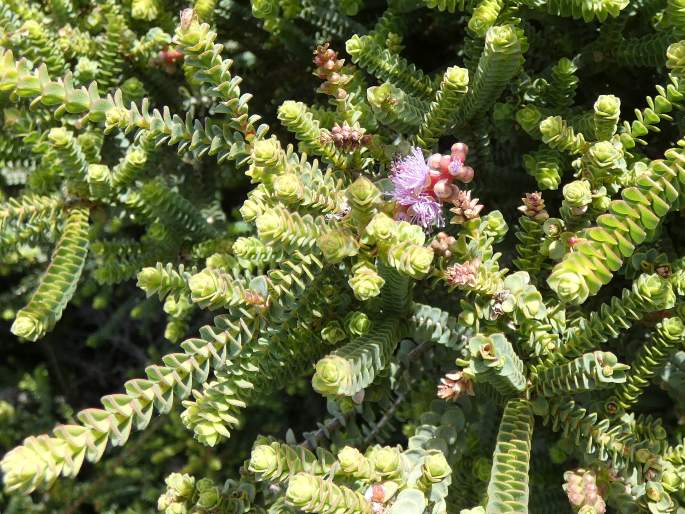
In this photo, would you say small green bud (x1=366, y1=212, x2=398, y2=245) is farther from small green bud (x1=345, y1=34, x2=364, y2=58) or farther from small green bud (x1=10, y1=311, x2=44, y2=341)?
small green bud (x1=10, y1=311, x2=44, y2=341)

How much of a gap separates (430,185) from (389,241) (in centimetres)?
15

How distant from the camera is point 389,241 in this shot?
3.16 feet

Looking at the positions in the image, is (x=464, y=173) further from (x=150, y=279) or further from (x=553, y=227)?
(x=150, y=279)

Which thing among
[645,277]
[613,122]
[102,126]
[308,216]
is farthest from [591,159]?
[102,126]

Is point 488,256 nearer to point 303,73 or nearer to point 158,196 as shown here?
point 158,196

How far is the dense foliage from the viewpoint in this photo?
38.6 inches

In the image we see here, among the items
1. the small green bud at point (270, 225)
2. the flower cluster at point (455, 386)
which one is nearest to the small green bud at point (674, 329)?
the flower cluster at point (455, 386)

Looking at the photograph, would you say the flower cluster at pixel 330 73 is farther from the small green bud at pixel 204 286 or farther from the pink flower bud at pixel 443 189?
the small green bud at pixel 204 286

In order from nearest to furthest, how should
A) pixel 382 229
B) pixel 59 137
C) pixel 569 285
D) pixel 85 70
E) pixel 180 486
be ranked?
pixel 569 285 < pixel 382 229 < pixel 180 486 < pixel 59 137 < pixel 85 70

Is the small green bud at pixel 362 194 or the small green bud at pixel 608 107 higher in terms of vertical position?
the small green bud at pixel 608 107

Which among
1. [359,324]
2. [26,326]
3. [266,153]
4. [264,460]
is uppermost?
[266,153]

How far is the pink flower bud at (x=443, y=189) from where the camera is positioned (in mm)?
1032

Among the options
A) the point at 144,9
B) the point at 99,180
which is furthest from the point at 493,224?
the point at 144,9

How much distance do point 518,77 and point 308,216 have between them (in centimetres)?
63
